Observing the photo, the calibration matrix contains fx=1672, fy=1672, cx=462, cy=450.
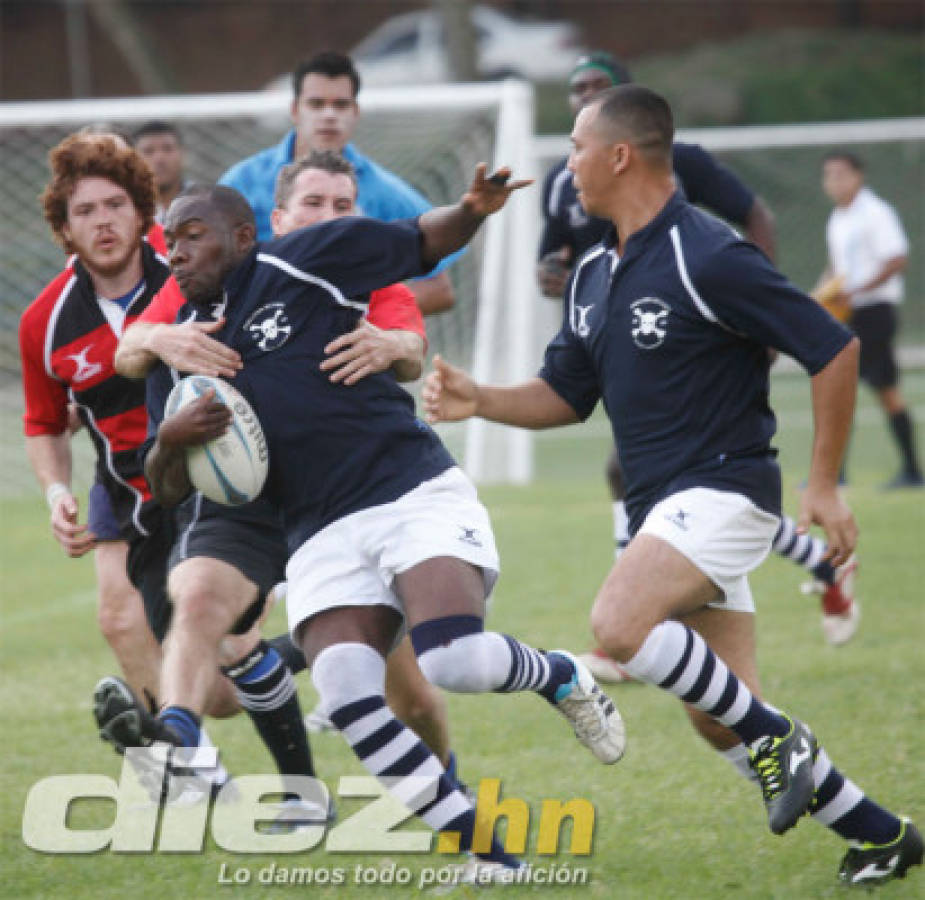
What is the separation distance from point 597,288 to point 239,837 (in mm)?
2025

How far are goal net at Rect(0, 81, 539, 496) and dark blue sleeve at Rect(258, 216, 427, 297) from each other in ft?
25.8

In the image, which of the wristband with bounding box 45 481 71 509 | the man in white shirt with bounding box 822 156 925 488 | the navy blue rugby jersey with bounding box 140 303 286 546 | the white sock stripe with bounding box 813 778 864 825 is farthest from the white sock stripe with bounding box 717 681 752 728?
the man in white shirt with bounding box 822 156 925 488

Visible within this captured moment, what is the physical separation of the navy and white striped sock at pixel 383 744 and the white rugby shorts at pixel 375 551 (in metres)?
0.20

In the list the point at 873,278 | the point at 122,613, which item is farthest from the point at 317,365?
the point at 873,278

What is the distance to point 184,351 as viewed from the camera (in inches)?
Result: 176

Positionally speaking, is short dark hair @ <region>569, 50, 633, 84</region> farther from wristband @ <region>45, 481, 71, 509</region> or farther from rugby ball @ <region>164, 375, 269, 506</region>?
rugby ball @ <region>164, 375, 269, 506</region>

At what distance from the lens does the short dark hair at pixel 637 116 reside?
461cm

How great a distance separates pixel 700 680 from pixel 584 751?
1882mm

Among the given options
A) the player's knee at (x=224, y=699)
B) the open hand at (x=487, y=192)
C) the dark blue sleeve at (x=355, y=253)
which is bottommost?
the player's knee at (x=224, y=699)

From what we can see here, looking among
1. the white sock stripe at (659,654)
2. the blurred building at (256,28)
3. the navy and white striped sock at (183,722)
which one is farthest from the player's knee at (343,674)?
the blurred building at (256,28)

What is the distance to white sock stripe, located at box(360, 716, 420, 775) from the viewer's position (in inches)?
168

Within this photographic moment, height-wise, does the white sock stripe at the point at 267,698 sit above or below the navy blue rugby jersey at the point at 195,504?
below

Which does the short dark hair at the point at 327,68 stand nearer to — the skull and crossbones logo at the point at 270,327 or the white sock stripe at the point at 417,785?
the skull and crossbones logo at the point at 270,327

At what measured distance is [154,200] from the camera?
18.5 feet
